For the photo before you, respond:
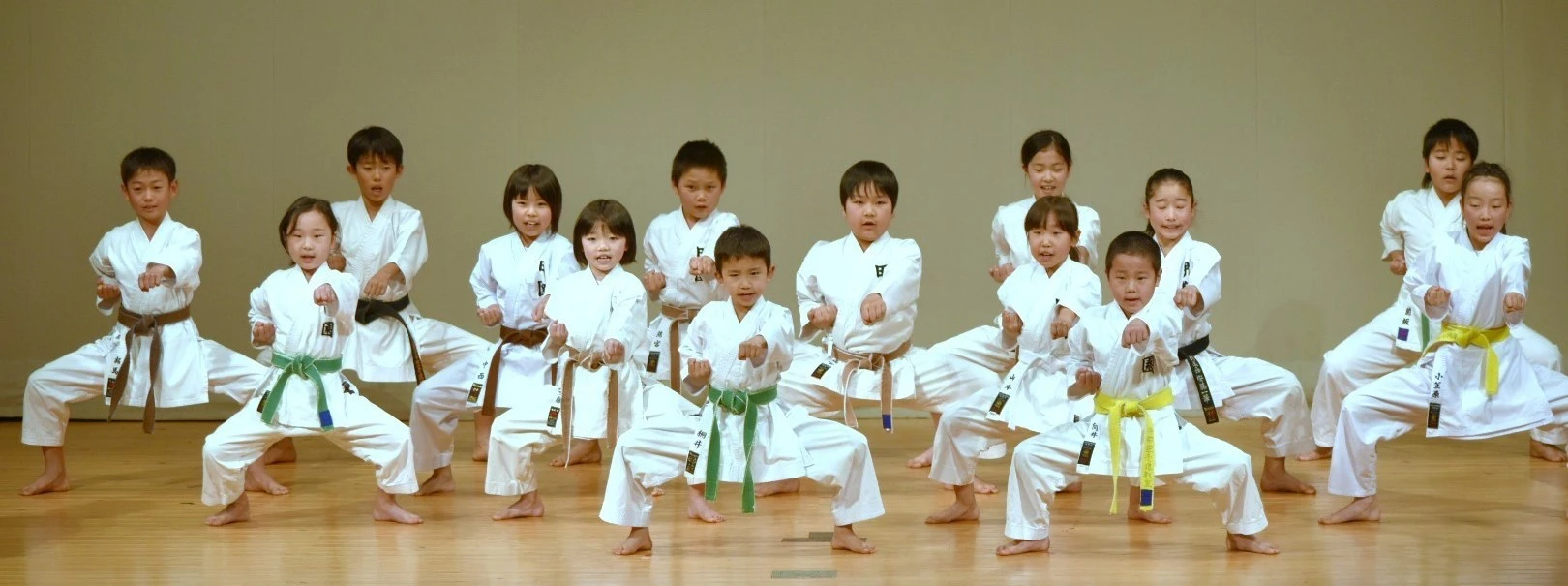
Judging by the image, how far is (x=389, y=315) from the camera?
5668 mm

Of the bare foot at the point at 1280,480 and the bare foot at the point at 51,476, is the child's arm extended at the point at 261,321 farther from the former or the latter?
the bare foot at the point at 1280,480

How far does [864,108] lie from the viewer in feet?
23.7

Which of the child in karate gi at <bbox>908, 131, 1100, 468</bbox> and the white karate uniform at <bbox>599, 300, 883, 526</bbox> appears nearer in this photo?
the white karate uniform at <bbox>599, 300, 883, 526</bbox>

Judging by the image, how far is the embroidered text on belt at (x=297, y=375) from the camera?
4.48 metres

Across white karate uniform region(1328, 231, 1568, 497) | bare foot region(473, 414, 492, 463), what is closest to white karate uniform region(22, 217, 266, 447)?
bare foot region(473, 414, 492, 463)

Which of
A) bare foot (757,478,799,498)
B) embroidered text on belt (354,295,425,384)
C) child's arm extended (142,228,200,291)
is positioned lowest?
bare foot (757,478,799,498)

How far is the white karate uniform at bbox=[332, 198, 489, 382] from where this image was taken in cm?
561

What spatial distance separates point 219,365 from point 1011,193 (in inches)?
145

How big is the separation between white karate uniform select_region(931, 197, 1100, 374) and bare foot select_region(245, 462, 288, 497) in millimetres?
2301

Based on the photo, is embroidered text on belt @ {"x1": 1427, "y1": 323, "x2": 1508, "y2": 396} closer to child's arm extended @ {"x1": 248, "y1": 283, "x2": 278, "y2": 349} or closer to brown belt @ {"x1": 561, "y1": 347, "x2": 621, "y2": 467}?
brown belt @ {"x1": 561, "y1": 347, "x2": 621, "y2": 467}

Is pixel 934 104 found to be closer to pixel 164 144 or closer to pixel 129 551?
pixel 164 144

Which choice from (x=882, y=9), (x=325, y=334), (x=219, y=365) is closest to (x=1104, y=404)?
(x=325, y=334)

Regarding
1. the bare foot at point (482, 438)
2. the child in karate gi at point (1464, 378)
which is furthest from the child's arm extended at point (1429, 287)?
the bare foot at point (482, 438)

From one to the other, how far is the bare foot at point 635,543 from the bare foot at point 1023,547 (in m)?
0.96
